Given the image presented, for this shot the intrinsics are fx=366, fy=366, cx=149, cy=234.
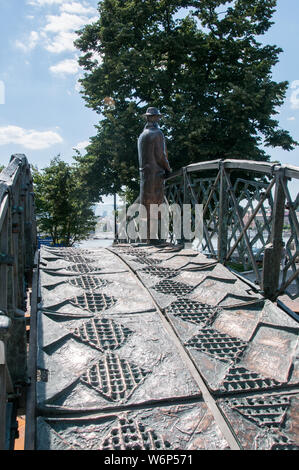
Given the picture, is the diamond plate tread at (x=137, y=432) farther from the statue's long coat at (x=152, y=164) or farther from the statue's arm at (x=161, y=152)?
the statue's arm at (x=161, y=152)

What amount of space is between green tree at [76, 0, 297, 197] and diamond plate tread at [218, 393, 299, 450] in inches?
382

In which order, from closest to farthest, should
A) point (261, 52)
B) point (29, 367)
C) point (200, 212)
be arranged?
point (29, 367), point (200, 212), point (261, 52)

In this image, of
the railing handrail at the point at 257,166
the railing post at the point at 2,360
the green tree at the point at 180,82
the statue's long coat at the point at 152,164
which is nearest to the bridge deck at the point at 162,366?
the railing post at the point at 2,360

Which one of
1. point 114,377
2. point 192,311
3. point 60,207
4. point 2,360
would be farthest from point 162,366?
point 60,207

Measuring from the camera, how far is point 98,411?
204 centimetres

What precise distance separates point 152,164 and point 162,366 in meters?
4.70

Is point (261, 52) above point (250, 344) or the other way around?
above

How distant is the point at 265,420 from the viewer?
2020 mm

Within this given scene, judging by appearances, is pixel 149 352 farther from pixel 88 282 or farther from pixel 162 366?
pixel 88 282

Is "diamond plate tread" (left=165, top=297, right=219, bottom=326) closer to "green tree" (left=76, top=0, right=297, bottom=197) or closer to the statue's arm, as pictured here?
the statue's arm

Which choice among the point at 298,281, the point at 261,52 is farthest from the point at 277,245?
the point at 261,52

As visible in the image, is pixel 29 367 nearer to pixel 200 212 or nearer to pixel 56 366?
pixel 56 366

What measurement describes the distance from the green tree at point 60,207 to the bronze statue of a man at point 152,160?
12585 mm
